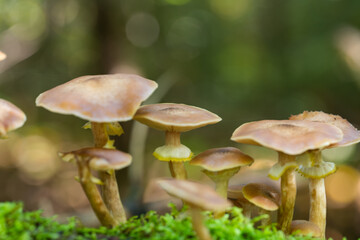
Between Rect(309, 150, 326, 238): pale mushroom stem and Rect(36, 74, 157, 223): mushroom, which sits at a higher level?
Rect(36, 74, 157, 223): mushroom

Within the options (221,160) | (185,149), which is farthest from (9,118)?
(221,160)

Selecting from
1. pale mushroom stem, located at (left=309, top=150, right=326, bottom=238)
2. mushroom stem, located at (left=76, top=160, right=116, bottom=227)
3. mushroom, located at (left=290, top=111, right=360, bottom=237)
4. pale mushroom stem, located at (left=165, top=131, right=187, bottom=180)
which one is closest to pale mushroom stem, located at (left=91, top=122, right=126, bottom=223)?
mushroom stem, located at (left=76, top=160, right=116, bottom=227)

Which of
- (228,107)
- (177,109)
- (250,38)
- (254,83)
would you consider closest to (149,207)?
(177,109)

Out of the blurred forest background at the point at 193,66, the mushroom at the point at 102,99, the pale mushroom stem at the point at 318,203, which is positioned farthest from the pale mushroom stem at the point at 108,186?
the blurred forest background at the point at 193,66

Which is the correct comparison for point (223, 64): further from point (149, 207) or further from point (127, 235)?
point (127, 235)

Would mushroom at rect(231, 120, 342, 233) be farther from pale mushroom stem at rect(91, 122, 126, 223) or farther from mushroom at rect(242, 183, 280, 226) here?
pale mushroom stem at rect(91, 122, 126, 223)

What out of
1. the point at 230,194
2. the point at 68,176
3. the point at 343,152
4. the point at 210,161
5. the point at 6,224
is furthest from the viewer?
the point at 68,176

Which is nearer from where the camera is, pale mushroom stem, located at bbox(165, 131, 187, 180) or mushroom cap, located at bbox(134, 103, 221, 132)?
mushroom cap, located at bbox(134, 103, 221, 132)
